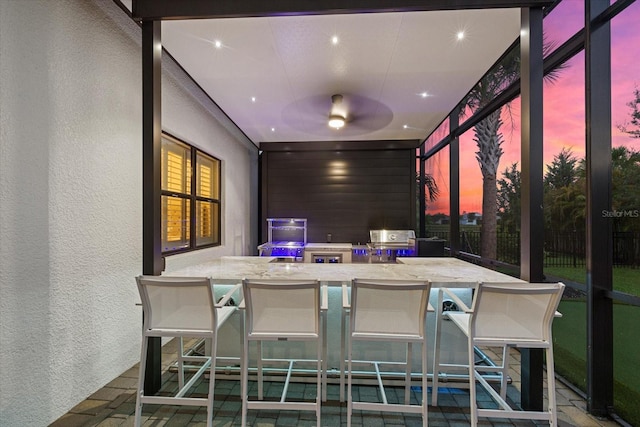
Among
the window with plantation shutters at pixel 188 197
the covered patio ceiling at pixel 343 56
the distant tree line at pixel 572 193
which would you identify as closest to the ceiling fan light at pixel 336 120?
the covered patio ceiling at pixel 343 56

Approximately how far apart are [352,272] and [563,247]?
6.18 ft

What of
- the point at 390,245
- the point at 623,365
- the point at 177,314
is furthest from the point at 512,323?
the point at 390,245

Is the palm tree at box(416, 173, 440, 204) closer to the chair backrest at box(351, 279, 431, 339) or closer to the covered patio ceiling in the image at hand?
the covered patio ceiling

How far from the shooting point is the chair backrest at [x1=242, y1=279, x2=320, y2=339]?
61.8 inches

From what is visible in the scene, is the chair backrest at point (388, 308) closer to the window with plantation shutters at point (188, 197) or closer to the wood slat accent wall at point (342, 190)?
the window with plantation shutters at point (188, 197)

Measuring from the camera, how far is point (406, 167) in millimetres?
5352

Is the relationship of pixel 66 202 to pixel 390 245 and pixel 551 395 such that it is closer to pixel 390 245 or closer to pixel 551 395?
pixel 551 395

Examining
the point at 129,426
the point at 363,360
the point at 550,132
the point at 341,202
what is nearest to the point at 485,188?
the point at 550,132

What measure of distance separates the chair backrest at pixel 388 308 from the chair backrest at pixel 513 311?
0.31 m

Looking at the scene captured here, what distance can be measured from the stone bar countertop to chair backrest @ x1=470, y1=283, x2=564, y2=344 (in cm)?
26

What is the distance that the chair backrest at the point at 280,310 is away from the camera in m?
1.57

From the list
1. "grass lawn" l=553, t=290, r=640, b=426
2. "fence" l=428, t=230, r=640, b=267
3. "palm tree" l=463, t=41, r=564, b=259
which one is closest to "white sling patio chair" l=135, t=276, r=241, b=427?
"fence" l=428, t=230, r=640, b=267

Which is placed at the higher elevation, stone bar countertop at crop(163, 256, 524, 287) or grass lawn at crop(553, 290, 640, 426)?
stone bar countertop at crop(163, 256, 524, 287)

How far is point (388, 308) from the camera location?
1.58m
